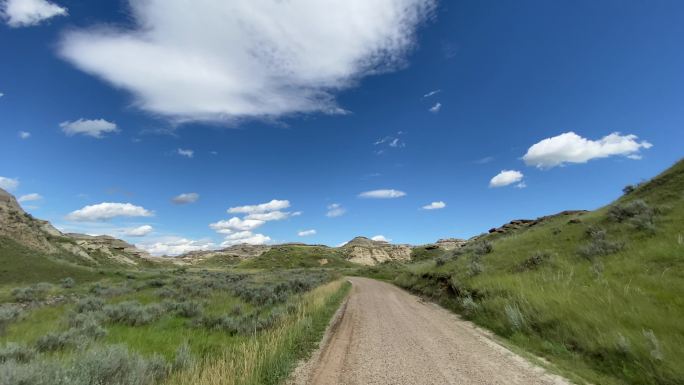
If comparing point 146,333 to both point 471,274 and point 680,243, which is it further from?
point 680,243

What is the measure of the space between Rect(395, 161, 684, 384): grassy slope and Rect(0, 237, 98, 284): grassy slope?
4735 cm

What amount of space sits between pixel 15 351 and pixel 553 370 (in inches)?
465

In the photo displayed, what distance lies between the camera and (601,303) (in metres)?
10.3

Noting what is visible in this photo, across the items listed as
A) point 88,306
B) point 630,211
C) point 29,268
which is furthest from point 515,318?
point 29,268

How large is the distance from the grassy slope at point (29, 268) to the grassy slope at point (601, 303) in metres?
47.3

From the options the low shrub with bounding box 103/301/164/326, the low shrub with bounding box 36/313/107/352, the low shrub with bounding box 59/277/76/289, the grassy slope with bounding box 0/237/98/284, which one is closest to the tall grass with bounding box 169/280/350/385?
the low shrub with bounding box 36/313/107/352

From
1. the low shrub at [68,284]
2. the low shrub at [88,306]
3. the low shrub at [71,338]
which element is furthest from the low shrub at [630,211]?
the low shrub at [68,284]

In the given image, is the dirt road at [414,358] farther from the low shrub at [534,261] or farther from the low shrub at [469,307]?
the low shrub at [534,261]

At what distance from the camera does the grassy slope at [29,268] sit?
136ft

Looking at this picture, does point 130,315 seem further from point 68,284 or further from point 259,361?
point 68,284

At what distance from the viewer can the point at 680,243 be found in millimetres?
13164

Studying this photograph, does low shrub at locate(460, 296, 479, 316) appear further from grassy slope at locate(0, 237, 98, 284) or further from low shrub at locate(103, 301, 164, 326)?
grassy slope at locate(0, 237, 98, 284)

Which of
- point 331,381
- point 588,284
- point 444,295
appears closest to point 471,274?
point 444,295

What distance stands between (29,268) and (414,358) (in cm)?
5504
